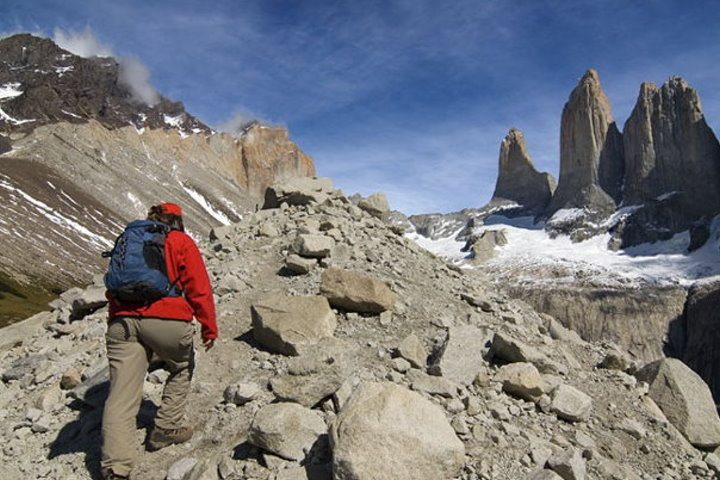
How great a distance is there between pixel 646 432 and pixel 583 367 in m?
3.33

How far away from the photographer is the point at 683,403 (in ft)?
36.8

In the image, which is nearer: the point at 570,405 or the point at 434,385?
the point at 434,385

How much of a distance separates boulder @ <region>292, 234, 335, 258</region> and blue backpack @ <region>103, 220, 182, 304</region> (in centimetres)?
607

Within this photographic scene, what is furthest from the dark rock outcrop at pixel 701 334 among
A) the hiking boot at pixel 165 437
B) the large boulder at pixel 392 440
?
the hiking boot at pixel 165 437

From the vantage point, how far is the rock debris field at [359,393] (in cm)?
696

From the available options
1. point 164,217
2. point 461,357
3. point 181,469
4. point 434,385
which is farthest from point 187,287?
point 461,357

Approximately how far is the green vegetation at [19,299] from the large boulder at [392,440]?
79901mm

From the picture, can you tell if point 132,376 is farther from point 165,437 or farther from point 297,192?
point 297,192

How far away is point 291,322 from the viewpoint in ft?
33.5

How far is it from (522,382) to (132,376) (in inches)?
238

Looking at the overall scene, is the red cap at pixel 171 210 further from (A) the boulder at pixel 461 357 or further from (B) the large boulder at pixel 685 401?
(B) the large boulder at pixel 685 401

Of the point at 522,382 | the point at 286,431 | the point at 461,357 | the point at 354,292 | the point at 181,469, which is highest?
the point at 354,292

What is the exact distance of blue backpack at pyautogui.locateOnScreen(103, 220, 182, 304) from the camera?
754 centimetres

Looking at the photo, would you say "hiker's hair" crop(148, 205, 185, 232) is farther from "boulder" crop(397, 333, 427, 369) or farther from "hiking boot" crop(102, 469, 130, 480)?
"boulder" crop(397, 333, 427, 369)
